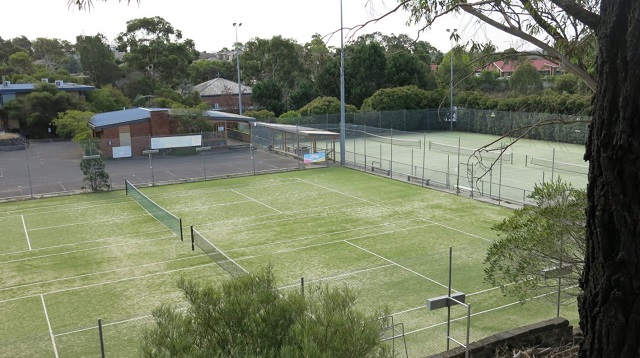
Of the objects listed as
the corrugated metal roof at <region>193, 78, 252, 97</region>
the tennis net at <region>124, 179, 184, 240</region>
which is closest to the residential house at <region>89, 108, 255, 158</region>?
the tennis net at <region>124, 179, 184, 240</region>

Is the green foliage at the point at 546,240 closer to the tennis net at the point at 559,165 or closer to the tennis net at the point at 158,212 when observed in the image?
the tennis net at the point at 158,212

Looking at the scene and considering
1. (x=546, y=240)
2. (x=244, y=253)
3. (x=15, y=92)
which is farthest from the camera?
(x=15, y=92)

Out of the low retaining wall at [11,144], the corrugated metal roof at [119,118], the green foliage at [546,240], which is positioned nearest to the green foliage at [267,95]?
the corrugated metal roof at [119,118]

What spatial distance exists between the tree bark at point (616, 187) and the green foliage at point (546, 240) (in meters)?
4.13

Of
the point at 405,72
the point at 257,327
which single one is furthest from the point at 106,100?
the point at 257,327

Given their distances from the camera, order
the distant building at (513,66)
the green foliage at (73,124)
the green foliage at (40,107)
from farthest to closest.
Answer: the green foliage at (40,107) → the green foliage at (73,124) → the distant building at (513,66)

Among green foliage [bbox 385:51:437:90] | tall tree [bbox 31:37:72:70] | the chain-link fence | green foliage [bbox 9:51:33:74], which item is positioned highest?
tall tree [bbox 31:37:72:70]

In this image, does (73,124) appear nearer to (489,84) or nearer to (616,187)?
(489,84)

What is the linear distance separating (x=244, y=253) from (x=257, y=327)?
1431 centimetres

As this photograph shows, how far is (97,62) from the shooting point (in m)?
76.1

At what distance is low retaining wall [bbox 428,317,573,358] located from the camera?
10.4m

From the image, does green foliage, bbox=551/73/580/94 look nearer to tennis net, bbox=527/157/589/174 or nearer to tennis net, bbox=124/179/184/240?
tennis net, bbox=527/157/589/174

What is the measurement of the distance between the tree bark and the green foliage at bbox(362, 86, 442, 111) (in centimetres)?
5343

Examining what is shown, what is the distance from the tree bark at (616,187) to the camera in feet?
16.2
